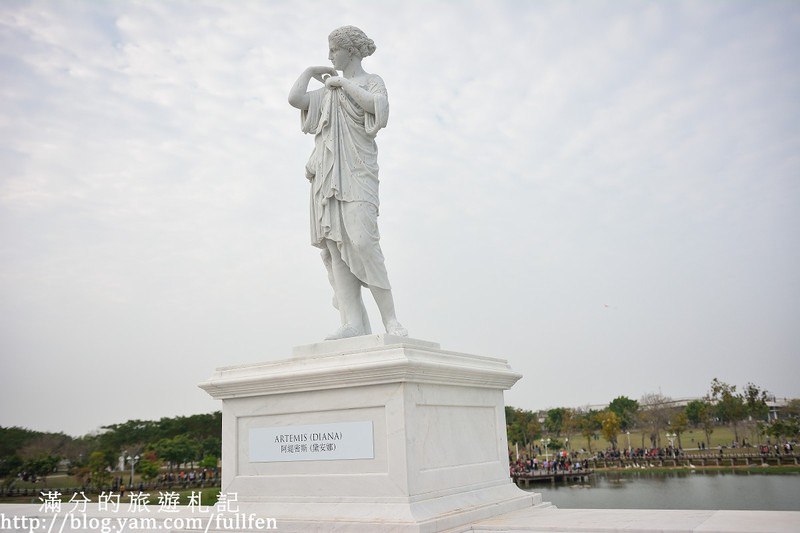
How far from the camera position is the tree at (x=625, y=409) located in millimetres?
58081

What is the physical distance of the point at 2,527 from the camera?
6137mm

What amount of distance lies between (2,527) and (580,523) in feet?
17.9

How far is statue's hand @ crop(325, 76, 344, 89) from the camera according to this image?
19.9ft

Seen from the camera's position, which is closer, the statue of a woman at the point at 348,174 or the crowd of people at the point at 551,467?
the statue of a woman at the point at 348,174

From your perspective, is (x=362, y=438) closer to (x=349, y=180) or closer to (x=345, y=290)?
(x=345, y=290)

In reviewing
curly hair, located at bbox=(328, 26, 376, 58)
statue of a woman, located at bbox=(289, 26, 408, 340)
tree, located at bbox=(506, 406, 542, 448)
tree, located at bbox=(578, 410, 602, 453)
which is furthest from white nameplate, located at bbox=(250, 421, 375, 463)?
tree, located at bbox=(578, 410, 602, 453)

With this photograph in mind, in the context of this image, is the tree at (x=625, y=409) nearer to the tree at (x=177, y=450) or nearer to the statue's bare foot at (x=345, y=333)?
the tree at (x=177, y=450)

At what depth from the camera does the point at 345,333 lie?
5777 mm

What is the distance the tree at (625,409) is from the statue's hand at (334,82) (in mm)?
57667

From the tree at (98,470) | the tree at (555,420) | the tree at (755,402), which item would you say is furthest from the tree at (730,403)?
the tree at (98,470)

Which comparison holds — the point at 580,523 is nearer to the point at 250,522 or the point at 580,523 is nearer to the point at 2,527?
the point at 250,522

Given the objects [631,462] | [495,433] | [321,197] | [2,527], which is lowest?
[631,462]

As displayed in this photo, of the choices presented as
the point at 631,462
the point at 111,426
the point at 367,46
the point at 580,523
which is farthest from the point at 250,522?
the point at 111,426

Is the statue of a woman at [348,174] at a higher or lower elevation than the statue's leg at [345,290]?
higher
